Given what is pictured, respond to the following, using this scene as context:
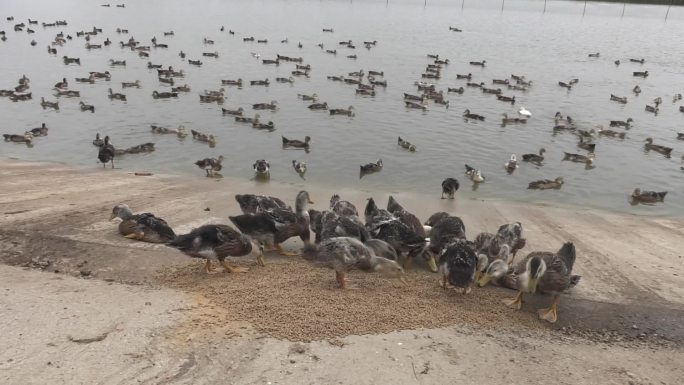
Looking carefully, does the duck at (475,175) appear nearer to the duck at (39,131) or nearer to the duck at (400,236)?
the duck at (400,236)

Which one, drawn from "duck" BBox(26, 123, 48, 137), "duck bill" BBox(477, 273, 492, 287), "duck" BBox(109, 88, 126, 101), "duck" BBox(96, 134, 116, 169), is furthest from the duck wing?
"duck" BBox(109, 88, 126, 101)

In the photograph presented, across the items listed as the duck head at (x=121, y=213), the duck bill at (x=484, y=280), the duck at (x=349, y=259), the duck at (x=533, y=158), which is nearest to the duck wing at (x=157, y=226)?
the duck head at (x=121, y=213)

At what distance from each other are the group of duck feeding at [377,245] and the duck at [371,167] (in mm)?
6785

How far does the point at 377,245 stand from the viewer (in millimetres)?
8758

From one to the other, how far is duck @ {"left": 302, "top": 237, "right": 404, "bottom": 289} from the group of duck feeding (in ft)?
0.05

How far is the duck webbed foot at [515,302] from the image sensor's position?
7.71 meters

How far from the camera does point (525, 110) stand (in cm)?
2694

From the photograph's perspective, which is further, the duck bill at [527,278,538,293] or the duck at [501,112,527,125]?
the duck at [501,112,527,125]

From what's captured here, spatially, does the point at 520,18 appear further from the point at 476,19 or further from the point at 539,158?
the point at 539,158

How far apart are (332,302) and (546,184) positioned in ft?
41.8

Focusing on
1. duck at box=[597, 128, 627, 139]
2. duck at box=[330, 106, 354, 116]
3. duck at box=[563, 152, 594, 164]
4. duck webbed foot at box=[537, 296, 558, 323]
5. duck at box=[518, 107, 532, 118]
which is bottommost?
duck webbed foot at box=[537, 296, 558, 323]

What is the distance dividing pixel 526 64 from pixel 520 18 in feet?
134

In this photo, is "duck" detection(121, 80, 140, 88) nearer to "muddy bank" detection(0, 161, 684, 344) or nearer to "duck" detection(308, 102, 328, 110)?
"duck" detection(308, 102, 328, 110)

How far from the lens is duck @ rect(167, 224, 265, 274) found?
8.05 metres
